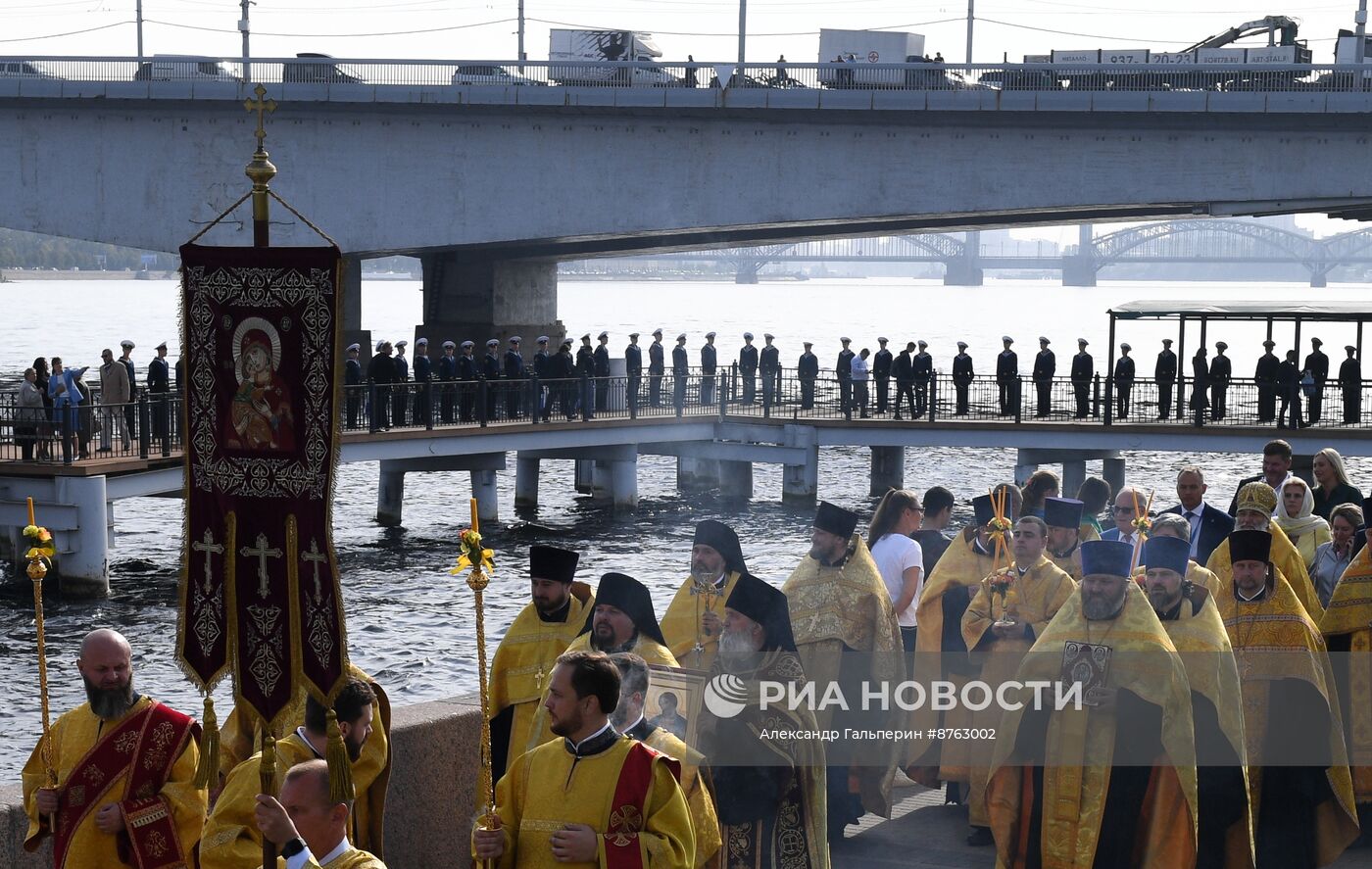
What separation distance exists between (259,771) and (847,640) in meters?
4.18

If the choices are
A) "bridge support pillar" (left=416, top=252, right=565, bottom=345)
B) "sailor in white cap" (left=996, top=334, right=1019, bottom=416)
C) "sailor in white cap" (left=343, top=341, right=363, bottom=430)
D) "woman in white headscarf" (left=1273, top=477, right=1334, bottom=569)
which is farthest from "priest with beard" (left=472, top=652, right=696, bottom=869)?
"bridge support pillar" (left=416, top=252, right=565, bottom=345)

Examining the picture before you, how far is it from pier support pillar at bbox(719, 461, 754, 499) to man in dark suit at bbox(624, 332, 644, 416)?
12.8 feet

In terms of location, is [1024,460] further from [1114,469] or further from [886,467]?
[886,467]

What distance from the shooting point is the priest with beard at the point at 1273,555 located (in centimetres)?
1021

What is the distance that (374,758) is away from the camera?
748 cm

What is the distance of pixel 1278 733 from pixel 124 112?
3209 cm

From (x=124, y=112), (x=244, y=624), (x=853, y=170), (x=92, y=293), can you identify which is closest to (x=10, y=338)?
(x=124, y=112)

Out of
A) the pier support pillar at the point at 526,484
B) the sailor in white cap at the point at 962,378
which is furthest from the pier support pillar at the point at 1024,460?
the pier support pillar at the point at 526,484

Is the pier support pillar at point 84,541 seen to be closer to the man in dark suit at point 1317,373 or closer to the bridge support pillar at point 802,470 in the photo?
the bridge support pillar at point 802,470

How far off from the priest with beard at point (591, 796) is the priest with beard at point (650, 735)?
0.39 metres

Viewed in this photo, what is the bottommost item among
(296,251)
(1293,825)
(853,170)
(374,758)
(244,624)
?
(1293,825)

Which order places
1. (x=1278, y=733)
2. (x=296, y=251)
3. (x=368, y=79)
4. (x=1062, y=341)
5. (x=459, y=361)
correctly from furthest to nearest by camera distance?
1. (x=1062, y=341)
2. (x=368, y=79)
3. (x=459, y=361)
4. (x=1278, y=733)
5. (x=296, y=251)

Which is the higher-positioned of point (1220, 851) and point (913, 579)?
point (913, 579)

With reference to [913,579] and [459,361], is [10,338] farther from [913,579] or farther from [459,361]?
[913,579]
